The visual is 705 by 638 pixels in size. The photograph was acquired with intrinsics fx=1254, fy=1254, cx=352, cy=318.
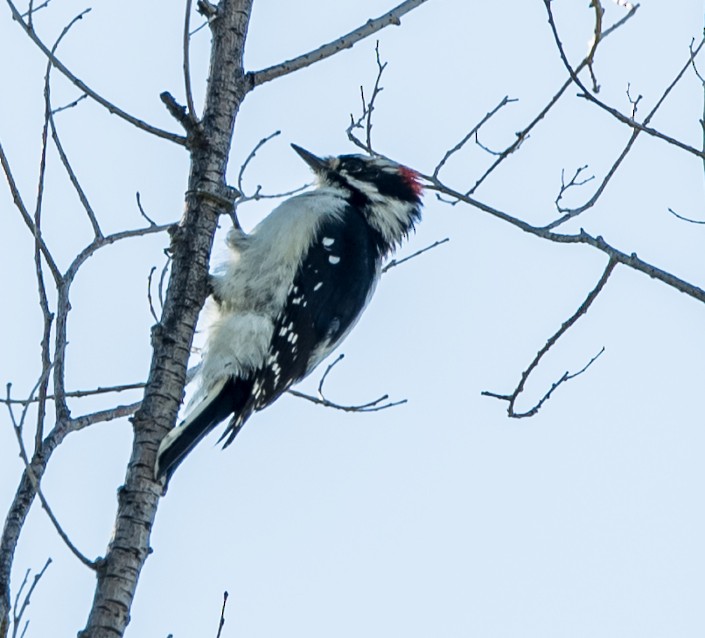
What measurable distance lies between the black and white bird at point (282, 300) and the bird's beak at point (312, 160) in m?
0.26

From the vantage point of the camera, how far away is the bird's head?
5.77 metres

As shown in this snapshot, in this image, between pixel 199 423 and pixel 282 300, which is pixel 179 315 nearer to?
pixel 199 423

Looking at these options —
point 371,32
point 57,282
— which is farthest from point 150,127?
point 371,32

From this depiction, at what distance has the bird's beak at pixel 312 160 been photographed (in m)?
5.86

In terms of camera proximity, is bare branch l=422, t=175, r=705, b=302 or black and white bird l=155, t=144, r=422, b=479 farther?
black and white bird l=155, t=144, r=422, b=479

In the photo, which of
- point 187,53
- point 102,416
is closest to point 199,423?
point 102,416

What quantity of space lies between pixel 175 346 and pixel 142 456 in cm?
44

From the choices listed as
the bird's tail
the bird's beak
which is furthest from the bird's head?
the bird's tail

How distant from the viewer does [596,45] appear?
3.98m

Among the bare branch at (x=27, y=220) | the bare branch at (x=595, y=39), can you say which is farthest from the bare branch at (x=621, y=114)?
the bare branch at (x=27, y=220)

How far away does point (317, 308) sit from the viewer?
16.7 feet

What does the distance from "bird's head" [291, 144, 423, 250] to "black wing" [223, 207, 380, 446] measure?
348 millimetres

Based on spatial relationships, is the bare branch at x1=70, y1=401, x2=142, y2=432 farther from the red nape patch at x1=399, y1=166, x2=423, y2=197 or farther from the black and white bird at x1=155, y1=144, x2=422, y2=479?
the red nape patch at x1=399, y1=166, x2=423, y2=197

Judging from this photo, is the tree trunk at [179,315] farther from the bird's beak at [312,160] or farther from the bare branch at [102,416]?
the bird's beak at [312,160]
